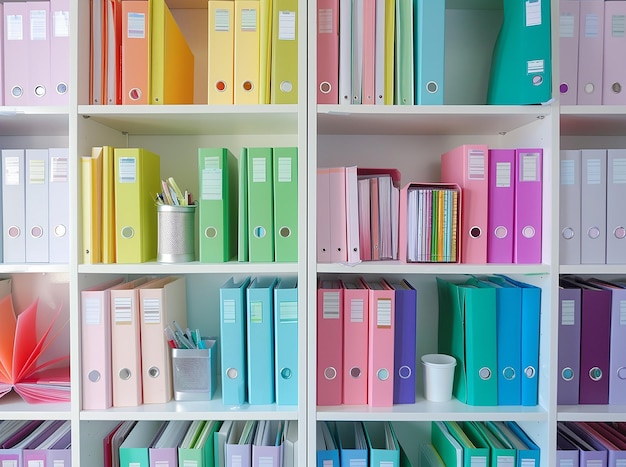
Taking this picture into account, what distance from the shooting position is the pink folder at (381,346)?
4.26 feet

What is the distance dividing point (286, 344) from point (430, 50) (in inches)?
36.5

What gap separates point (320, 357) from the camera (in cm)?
131

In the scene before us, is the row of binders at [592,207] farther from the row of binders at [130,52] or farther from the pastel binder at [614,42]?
the row of binders at [130,52]

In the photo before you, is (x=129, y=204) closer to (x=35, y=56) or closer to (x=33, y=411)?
(x=35, y=56)

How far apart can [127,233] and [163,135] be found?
0.49m

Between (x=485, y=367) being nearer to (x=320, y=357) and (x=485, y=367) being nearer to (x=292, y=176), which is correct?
(x=320, y=357)

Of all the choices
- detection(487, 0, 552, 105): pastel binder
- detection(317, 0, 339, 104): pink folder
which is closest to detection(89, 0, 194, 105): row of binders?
detection(317, 0, 339, 104): pink folder

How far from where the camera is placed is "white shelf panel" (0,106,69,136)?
1.25 meters

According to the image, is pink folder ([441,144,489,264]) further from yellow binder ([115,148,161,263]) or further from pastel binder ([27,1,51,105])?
pastel binder ([27,1,51,105])

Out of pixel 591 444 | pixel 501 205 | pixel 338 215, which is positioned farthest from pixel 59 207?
pixel 591 444

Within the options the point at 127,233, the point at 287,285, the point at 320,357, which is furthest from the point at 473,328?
the point at 127,233

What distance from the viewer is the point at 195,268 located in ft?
4.20

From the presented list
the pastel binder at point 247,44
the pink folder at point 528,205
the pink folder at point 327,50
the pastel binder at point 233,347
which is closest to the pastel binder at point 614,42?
the pink folder at point 528,205

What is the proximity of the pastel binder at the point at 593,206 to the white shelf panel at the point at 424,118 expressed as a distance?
0.19 meters
